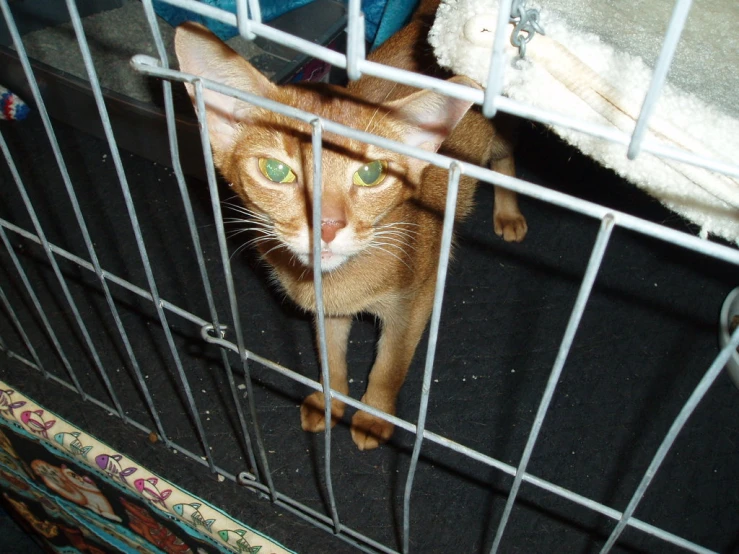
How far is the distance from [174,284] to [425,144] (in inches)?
33.5

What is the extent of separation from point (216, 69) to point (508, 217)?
1052 mm

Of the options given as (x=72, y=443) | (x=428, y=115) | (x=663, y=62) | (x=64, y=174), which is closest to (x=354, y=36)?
(x=663, y=62)

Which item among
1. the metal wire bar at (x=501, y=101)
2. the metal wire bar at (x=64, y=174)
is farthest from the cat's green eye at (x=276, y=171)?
the metal wire bar at (x=501, y=101)

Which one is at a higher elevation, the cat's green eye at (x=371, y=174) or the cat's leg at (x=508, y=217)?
the cat's green eye at (x=371, y=174)

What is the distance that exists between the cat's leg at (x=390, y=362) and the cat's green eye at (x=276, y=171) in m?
0.38

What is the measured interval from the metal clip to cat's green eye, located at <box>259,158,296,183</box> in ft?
1.29

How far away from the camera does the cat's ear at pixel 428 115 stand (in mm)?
759


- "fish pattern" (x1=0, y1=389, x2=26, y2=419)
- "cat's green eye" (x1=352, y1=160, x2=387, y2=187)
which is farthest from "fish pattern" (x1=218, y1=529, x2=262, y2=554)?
"cat's green eye" (x1=352, y1=160, x2=387, y2=187)

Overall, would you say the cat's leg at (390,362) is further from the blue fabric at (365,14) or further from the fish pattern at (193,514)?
the blue fabric at (365,14)

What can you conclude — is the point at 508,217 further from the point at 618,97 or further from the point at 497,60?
the point at 497,60

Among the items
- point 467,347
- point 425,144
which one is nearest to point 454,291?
point 467,347

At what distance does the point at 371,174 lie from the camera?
0.88 meters

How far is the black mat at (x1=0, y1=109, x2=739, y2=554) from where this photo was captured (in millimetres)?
1155

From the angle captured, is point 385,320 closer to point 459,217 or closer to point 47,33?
point 459,217
